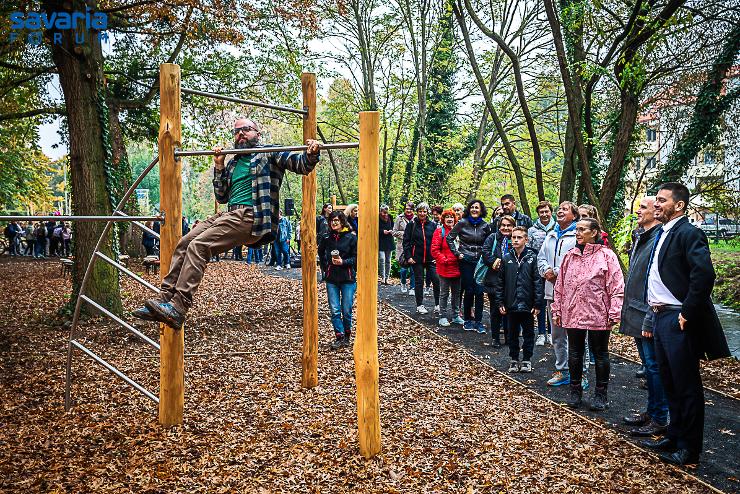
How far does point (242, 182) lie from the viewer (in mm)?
4938

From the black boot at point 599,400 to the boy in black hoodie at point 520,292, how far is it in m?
1.30

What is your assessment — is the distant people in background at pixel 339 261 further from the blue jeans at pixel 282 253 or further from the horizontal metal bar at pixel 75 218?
the blue jeans at pixel 282 253

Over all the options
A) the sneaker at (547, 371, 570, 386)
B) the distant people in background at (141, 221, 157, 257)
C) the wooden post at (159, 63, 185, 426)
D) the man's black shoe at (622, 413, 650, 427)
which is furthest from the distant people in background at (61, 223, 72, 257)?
the man's black shoe at (622, 413, 650, 427)

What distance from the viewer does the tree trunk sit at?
30.2 feet

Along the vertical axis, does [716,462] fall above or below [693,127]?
below

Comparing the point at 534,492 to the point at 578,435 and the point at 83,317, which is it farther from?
the point at 83,317

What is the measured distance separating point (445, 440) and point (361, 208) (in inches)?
84.9

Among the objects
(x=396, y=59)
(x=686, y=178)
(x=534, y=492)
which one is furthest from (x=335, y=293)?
(x=396, y=59)

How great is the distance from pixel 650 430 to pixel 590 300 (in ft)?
4.09

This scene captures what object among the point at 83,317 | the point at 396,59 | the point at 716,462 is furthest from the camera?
the point at 396,59

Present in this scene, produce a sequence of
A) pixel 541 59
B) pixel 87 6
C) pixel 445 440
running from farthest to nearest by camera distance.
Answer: pixel 541 59, pixel 87 6, pixel 445 440

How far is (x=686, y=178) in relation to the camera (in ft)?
52.1

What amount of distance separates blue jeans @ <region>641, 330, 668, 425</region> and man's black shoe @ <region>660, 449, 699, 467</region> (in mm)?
692

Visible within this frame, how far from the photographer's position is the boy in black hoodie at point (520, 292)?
6.82 m
